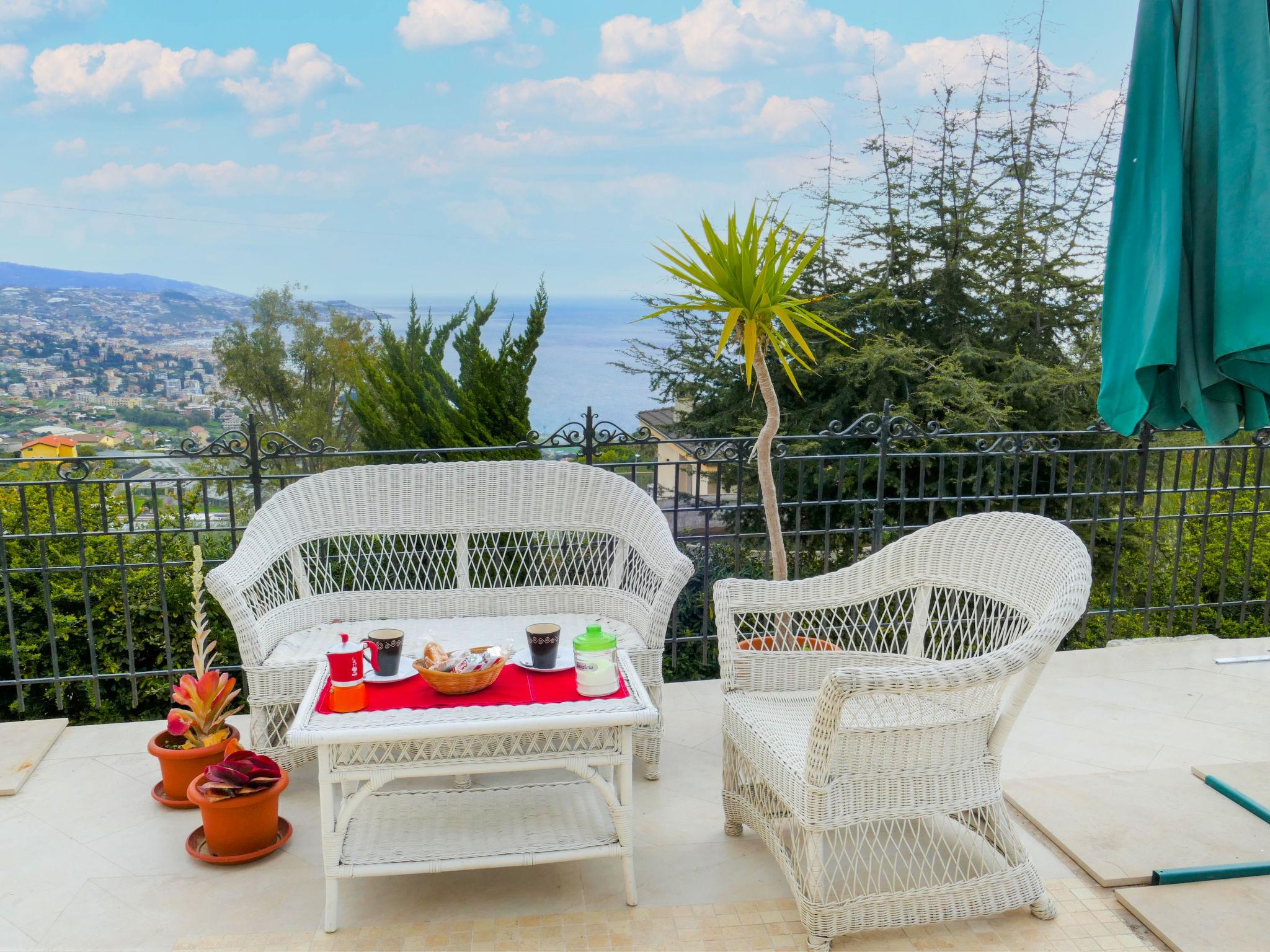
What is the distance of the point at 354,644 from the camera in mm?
2473

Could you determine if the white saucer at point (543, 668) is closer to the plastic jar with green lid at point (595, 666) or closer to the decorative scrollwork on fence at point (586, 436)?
→ the plastic jar with green lid at point (595, 666)

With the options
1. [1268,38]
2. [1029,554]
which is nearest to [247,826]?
[1029,554]

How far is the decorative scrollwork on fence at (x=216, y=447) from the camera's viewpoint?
3254mm

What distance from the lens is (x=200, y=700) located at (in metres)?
2.72

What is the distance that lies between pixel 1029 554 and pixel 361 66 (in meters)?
23.0

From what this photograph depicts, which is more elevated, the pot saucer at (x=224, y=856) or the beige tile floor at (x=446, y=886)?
the pot saucer at (x=224, y=856)

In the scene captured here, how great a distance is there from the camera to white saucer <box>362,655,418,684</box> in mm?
2361

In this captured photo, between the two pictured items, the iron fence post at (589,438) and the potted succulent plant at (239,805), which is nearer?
the potted succulent plant at (239,805)

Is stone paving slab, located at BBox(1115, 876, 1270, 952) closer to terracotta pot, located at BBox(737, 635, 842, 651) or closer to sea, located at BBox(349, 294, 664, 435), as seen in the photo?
terracotta pot, located at BBox(737, 635, 842, 651)

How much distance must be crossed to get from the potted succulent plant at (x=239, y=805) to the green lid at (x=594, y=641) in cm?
89

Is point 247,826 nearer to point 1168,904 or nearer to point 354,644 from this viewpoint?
point 354,644

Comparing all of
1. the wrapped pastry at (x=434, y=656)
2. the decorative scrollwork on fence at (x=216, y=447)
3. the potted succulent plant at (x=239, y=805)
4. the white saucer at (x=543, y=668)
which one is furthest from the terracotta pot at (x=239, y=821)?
the decorative scrollwork on fence at (x=216, y=447)

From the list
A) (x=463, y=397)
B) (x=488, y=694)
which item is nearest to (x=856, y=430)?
(x=488, y=694)

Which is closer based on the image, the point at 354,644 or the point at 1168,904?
the point at 1168,904
